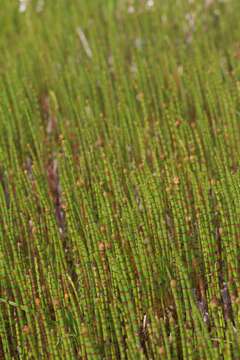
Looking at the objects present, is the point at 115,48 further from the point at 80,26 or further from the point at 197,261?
the point at 197,261

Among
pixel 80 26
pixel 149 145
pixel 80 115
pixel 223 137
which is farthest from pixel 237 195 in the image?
pixel 80 26

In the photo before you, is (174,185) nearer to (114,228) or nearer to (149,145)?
(114,228)

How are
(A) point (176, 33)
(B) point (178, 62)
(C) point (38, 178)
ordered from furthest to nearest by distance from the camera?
1. (A) point (176, 33)
2. (B) point (178, 62)
3. (C) point (38, 178)

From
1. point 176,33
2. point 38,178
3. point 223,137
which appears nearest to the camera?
point 38,178

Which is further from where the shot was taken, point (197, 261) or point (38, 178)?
point (38, 178)

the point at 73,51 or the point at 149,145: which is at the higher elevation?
the point at 73,51

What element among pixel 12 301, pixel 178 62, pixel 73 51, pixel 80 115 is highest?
pixel 73 51
